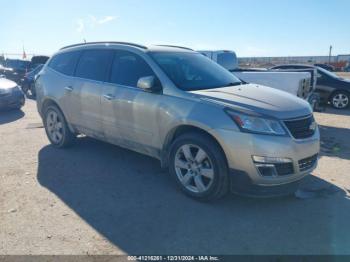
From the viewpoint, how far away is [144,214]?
12.3ft

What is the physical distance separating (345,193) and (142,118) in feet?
9.43

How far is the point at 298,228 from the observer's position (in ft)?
11.4

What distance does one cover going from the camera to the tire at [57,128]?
19.9 feet

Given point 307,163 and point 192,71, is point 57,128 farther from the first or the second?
point 307,163

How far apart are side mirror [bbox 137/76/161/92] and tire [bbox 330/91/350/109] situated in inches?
366

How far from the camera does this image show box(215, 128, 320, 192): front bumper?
3.52 meters

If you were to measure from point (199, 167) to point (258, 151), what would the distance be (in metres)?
0.81

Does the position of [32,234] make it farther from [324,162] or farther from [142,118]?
[324,162]

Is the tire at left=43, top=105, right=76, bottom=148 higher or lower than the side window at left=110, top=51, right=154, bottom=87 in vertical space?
lower

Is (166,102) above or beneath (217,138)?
above

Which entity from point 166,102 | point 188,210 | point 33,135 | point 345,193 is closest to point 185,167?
point 188,210

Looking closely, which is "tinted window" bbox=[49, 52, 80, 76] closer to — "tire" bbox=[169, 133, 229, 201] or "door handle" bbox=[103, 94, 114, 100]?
"door handle" bbox=[103, 94, 114, 100]

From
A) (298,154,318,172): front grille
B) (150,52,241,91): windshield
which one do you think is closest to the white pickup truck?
(150,52,241,91): windshield

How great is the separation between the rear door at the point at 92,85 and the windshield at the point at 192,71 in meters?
1.02
